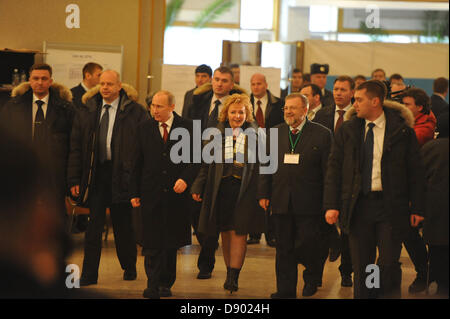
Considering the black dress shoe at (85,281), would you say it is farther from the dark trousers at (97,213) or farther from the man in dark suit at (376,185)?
the man in dark suit at (376,185)

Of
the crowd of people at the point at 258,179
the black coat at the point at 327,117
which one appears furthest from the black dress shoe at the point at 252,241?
the black coat at the point at 327,117

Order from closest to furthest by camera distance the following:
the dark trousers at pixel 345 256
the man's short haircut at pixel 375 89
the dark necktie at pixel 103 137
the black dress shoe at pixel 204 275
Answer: the man's short haircut at pixel 375 89 → the dark necktie at pixel 103 137 → the dark trousers at pixel 345 256 → the black dress shoe at pixel 204 275

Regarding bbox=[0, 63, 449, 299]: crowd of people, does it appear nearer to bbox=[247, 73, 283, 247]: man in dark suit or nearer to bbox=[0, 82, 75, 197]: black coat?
bbox=[0, 82, 75, 197]: black coat

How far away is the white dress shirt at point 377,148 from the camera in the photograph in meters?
4.46

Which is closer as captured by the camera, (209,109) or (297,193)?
(297,193)

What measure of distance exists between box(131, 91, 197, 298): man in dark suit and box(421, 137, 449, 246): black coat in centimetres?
182

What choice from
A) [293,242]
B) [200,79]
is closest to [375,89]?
[293,242]

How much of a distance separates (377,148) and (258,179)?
114 cm

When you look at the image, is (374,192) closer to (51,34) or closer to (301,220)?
(301,220)

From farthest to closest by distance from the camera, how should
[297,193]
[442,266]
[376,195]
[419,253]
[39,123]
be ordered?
[419,253] → [39,123] → [297,193] → [376,195] → [442,266]

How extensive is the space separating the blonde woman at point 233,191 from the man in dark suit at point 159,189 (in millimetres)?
201

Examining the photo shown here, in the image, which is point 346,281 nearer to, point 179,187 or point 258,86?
point 179,187

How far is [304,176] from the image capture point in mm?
5039

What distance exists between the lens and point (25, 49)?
336 inches
